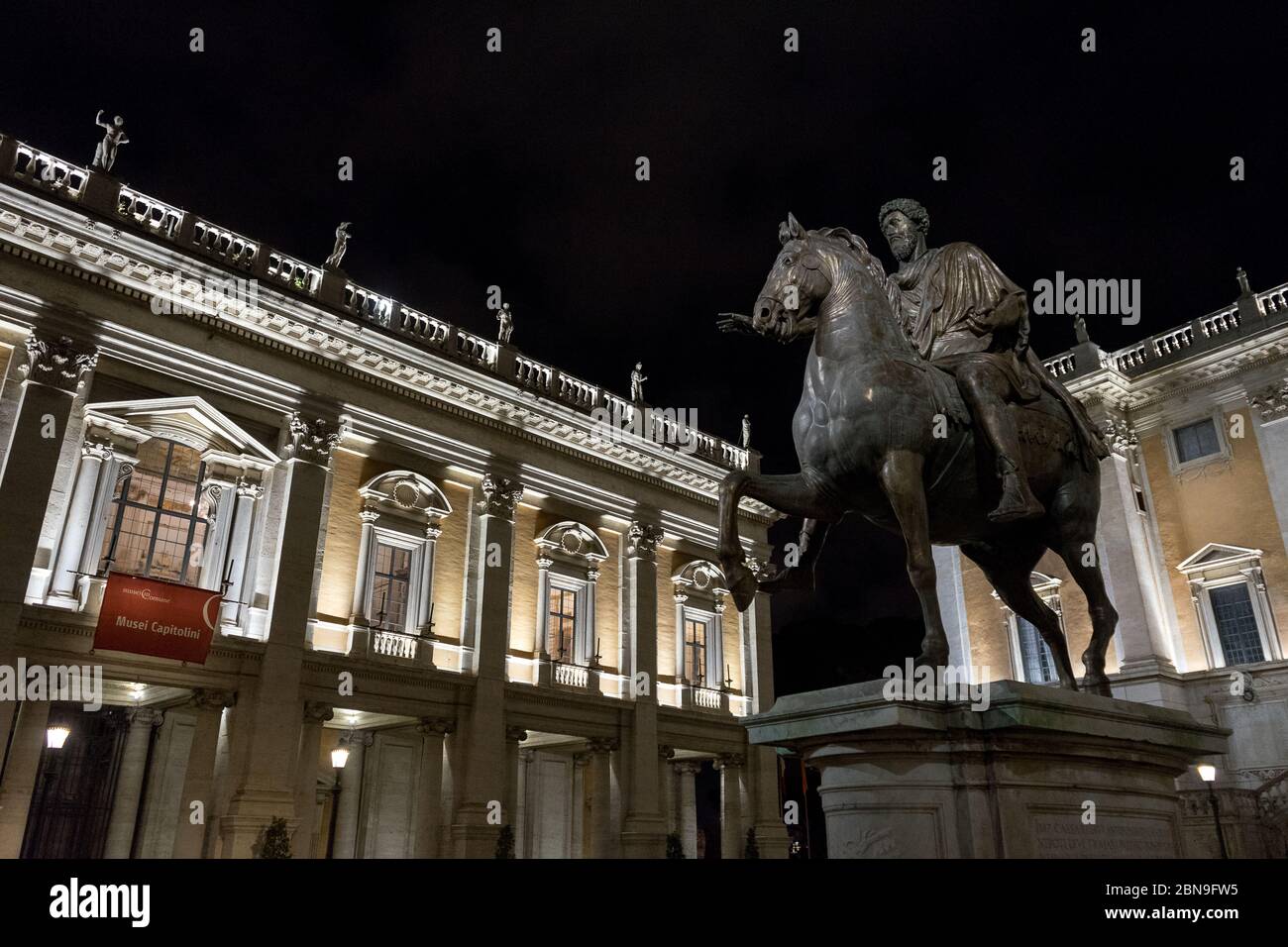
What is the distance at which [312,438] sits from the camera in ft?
66.9

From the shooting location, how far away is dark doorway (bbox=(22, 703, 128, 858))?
17688 millimetres

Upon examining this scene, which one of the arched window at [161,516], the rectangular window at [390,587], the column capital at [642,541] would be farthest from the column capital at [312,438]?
the column capital at [642,541]

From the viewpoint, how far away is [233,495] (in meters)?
19.3

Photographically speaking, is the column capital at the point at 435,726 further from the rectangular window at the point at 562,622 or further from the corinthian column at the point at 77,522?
the corinthian column at the point at 77,522

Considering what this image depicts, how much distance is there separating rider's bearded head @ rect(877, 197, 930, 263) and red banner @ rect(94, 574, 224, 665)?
50.2ft

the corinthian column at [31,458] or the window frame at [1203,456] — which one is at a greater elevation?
the window frame at [1203,456]

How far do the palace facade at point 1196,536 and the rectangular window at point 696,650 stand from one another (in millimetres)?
8098

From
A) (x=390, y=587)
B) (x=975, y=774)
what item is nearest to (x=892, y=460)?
(x=975, y=774)

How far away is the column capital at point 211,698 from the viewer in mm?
17375

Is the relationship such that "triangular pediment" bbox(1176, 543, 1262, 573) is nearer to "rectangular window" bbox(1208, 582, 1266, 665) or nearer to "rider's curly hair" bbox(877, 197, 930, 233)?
"rectangular window" bbox(1208, 582, 1266, 665)

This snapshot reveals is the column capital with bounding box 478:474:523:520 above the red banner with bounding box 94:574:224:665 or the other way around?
above

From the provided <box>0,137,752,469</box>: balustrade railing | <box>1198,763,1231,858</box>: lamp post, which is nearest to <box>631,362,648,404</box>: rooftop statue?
<box>0,137,752,469</box>: balustrade railing
